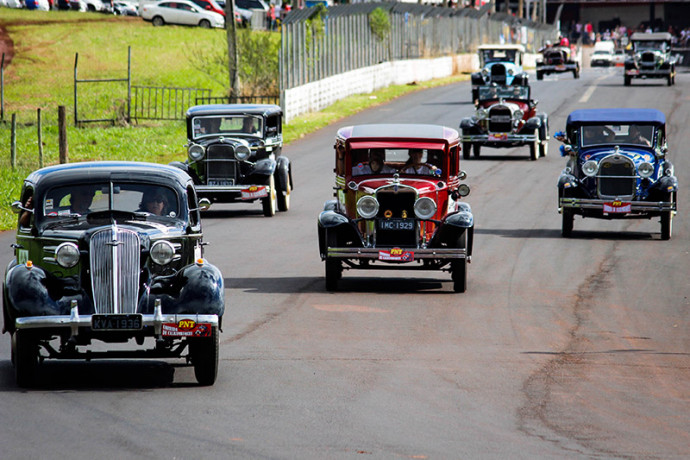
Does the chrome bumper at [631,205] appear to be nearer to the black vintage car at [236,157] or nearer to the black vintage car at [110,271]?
the black vintage car at [236,157]

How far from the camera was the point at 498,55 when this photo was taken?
51094mm

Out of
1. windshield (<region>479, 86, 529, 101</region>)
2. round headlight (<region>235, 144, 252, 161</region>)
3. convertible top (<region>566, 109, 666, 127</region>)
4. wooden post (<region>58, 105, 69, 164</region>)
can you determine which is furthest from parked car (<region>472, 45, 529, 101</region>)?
convertible top (<region>566, 109, 666, 127</region>)

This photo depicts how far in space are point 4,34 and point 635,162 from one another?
2141 inches

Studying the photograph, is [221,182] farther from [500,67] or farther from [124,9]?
[124,9]

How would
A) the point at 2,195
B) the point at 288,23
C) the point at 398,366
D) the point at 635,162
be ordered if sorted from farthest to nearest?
the point at 288,23 → the point at 2,195 → the point at 635,162 → the point at 398,366

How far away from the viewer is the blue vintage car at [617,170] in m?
20.0

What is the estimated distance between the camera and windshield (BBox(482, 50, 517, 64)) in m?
50.6

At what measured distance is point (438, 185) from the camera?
15.4 meters

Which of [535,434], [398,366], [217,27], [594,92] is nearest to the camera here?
[535,434]

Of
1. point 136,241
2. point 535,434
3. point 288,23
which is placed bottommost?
point 535,434

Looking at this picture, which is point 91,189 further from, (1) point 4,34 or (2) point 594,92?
(1) point 4,34

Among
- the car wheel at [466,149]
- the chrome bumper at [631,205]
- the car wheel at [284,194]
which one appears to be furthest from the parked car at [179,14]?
the chrome bumper at [631,205]

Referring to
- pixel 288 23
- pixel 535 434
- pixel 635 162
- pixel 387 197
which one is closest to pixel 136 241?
pixel 535 434

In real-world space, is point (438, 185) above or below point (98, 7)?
below
